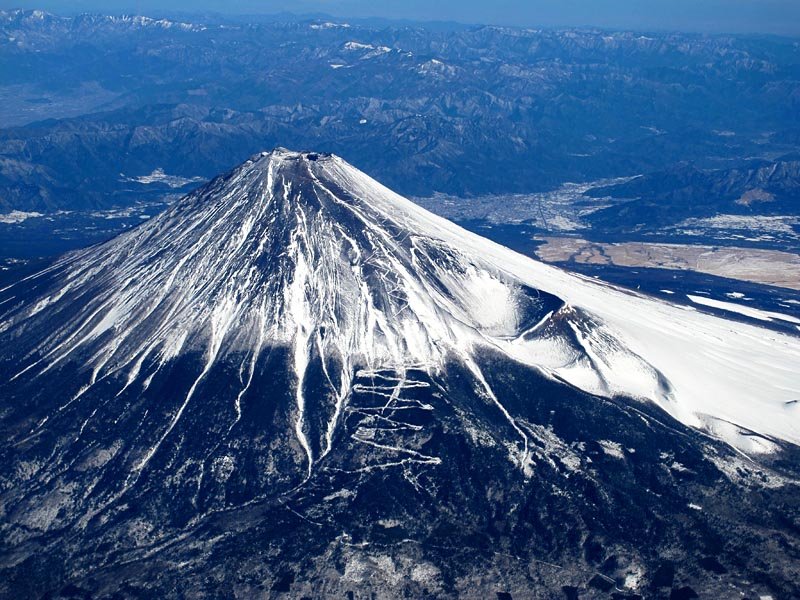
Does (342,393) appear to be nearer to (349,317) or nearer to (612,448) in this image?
(349,317)

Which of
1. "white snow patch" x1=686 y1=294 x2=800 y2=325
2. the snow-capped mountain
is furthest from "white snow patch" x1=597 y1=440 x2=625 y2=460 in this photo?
"white snow patch" x1=686 y1=294 x2=800 y2=325

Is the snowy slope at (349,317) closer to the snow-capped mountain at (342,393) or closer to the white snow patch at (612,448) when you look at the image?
the snow-capped mountain at (342,393)

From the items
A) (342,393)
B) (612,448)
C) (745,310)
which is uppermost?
(342,393)

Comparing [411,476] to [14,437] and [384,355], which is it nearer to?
[384,355]

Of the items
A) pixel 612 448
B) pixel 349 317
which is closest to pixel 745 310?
pixel 612 448

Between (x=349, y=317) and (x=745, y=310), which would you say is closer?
(x=349, y=317)

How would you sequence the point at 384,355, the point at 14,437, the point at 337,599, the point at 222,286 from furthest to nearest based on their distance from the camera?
the point at 222,286
the point at 384,355
the point at 14,437
the point at 337,599

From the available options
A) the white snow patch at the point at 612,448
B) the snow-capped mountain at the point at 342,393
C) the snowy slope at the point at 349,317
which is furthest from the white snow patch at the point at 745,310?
the white snow patch at the point at 612,448

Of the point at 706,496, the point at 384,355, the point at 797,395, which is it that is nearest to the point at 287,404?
the point at 384,355

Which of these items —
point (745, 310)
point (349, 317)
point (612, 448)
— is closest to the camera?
point (612, 448)
